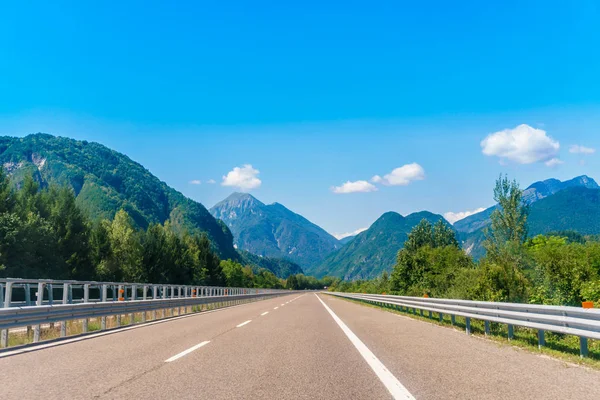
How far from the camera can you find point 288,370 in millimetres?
6906

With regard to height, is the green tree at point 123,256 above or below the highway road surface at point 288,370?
above

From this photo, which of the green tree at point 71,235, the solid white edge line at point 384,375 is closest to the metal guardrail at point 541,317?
the solid white edge line at point 384,375

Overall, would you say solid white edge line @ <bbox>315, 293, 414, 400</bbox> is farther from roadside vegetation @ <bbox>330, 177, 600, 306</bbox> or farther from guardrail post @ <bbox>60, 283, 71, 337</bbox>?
roadside vegetation @ <bbox>330, 177, 600, 306</bbox>

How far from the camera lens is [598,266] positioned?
49000 millimetres

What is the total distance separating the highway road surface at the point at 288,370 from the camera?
5.53 metres

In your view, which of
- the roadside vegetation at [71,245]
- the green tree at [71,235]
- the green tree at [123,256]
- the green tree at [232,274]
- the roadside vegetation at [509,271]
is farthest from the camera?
the green tree at [232,274]

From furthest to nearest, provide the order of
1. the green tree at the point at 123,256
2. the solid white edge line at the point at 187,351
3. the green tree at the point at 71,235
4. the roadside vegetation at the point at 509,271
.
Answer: the green tree at the point at 123,256, the green tree at the point at 71,235, the roadside vegetation at the point at 509,271, the solid white edge line at the point at 187,351

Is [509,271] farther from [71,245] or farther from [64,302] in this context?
[71,245]

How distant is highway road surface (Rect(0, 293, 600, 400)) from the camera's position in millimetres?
5527


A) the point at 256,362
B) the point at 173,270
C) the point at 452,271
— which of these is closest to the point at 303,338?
the point at 256,362

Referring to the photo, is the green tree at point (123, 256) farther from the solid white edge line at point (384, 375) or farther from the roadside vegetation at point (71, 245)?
the solid white edge line at point (384, 375)

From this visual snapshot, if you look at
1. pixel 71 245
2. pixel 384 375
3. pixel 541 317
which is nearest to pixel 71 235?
pixel 71 245

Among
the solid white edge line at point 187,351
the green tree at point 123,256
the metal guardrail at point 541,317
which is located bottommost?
the solid white edge line at point 187,351

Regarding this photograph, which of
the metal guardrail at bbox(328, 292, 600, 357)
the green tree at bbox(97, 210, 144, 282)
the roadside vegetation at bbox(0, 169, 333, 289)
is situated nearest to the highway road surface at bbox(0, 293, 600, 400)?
the metal guardrail at bbox(328, 292, 600, 357)
